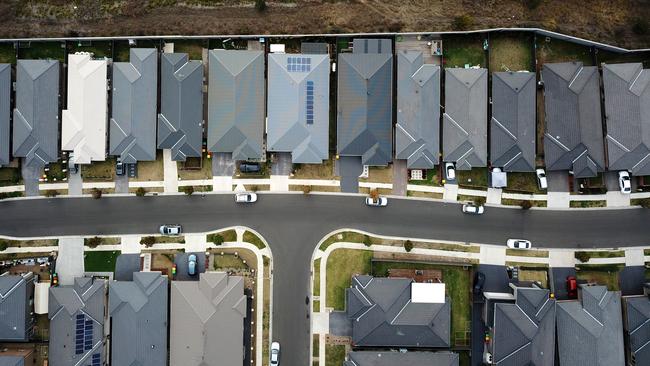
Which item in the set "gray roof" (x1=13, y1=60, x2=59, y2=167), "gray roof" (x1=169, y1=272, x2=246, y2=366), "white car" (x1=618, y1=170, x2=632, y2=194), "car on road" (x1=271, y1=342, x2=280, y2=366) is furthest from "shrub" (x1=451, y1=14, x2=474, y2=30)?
"gray roof" (x1=13, y1=60, x2=59, y2=167)

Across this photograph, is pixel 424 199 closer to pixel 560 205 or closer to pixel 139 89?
pixel 560 205

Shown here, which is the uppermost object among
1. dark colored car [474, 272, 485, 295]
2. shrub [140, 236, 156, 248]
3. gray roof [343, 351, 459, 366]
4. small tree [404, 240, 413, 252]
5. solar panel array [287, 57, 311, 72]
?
solar panel array [287, 57, 311, 72]

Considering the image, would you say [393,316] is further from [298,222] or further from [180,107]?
[180,107]

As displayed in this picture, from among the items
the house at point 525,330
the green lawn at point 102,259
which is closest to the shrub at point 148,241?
the green lawn at point 102,259

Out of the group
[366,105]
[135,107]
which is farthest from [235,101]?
[366,105]

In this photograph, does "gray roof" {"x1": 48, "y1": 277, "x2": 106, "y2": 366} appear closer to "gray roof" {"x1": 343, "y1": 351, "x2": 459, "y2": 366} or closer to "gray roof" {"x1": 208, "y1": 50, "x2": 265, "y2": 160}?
"gray roof" {"x1": 208, "y1": 50, "x2": 265, "y2": 160}

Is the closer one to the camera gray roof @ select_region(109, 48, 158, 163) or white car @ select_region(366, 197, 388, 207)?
gray roof @ select_region(109, 48, 158, 163)
